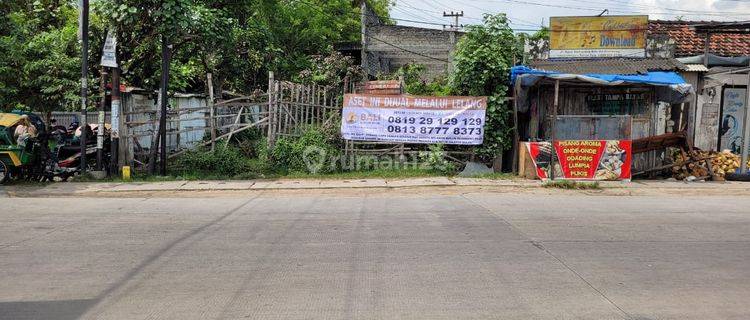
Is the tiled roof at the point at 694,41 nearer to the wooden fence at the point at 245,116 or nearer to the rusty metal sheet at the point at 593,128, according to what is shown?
the rusty metal sheet at the point at 593,128

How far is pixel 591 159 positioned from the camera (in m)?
14.7

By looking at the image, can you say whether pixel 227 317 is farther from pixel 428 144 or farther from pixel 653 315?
pixel 428 144

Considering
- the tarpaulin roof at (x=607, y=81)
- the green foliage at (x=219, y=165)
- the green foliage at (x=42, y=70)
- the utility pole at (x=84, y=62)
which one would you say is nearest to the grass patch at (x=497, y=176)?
the tarpaulin roof at (x=607, y=81)

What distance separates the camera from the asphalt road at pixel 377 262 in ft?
16.7

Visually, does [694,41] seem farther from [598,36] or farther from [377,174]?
[377,174]

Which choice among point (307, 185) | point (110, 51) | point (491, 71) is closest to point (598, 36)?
point (491, 71)

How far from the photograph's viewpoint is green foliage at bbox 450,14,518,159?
50.8 feet

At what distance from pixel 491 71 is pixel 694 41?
959 centimetres

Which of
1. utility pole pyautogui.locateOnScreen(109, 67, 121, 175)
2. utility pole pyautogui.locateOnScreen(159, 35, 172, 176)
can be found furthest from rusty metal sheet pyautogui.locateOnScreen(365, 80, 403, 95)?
utility pole pyautogui.locateOnScreen(109, 67, 121, 175)

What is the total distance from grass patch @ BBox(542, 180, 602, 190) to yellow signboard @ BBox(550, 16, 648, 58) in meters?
5.64

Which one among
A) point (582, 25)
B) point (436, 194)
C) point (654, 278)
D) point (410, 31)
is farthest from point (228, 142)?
point (410, 31)

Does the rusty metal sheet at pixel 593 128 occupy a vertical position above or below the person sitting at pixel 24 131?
above

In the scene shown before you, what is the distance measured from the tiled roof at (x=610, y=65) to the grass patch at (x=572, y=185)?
4386 millimetres

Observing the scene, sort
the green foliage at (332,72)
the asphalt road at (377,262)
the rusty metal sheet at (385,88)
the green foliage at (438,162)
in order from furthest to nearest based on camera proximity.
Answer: the green foliage at (332,72) → the rusty metal sheet at (385,88) → the green foliage at (438,162) → the asphalt road at (377,262)
